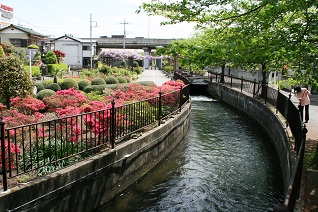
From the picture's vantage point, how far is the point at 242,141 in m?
13.3

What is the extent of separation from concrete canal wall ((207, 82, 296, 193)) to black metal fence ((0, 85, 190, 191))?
13.6 feet

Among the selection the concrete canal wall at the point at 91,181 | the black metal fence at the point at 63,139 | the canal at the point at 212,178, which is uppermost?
the black metal fence at the point at 63,139

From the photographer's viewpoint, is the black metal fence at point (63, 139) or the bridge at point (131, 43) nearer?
the black metal fence at point (63, 139)

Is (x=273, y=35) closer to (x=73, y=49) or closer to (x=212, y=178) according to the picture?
(x=212, y=178)

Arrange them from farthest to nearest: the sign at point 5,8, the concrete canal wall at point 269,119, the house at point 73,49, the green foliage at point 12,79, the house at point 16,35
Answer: the sign at point 5,8 → the house at point 73,49 → the house at point 16,35 → the green foliage at point 12,79 → the concrete canal wall at point 269,119

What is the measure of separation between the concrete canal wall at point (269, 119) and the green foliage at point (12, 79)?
357 inches

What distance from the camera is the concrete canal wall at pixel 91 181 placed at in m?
5.09

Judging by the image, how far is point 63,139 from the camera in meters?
7.32

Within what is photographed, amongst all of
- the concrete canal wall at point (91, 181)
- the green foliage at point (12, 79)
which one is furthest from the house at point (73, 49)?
the concrete canal wall at point (91, 181)

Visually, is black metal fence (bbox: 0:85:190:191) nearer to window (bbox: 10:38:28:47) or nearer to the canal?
the canal

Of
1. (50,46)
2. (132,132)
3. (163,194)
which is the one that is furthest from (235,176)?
(50,46)

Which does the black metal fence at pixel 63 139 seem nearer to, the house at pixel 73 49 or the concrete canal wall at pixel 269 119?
the concrete canal wall at pixel 269 119

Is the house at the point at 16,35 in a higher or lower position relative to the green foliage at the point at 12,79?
higher

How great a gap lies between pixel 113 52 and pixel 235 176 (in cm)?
3796
